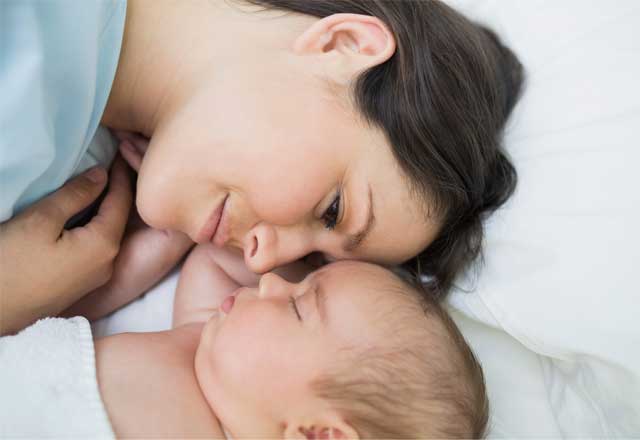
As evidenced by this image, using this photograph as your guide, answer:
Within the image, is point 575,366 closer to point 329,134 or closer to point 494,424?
point 494,424

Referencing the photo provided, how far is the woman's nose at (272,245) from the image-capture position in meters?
1.07

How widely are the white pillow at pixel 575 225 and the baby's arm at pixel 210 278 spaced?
1.37 feet

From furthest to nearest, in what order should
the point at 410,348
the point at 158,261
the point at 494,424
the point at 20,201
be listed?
1. the point at 158,261
2. the point at 494,424
3. the point at 20,201
4. the point at 410,348

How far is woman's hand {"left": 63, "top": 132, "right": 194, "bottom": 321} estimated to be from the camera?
1.28m

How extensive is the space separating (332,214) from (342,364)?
263mm

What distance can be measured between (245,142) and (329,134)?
14 centimetres

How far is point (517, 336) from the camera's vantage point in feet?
3.74

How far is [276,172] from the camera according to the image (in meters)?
0.98

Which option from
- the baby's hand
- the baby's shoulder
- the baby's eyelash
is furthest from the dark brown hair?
the baby's shoulder

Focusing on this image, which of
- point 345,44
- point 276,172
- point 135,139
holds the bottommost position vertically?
point 135,139

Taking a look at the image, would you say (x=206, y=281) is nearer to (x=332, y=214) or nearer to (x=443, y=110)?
(x=332, y=214)

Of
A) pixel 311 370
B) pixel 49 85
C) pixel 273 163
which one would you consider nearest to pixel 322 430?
pixel 311 370

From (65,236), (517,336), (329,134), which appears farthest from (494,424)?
(65,236)

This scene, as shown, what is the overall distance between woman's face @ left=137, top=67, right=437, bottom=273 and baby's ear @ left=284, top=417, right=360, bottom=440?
29 cm
